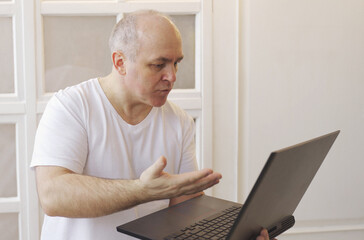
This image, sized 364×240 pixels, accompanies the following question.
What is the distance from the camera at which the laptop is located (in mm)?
951

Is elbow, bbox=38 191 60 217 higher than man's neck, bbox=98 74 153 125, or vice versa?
man's neck, bbox=98 74 153 125

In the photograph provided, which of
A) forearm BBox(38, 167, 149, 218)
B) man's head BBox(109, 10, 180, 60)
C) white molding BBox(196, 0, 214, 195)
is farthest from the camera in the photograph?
white molding BBox(196, 0, 214, 195)

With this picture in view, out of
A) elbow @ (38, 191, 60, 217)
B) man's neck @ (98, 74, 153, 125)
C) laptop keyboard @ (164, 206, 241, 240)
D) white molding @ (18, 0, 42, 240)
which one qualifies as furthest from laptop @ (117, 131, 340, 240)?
white molding @ (18, 0, 42, 240)

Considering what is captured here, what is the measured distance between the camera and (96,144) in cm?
144

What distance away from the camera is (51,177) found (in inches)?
50.8

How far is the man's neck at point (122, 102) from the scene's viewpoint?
1.50m

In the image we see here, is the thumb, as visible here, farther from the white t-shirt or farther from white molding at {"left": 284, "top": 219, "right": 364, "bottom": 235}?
white molding at {"left": 284, "top": 219, "right": 364, "bottom": 235}

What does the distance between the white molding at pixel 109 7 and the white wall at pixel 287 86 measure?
0.14 m

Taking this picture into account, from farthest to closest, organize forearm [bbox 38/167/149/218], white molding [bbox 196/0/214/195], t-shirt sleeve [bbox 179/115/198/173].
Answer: white molding [bbox 196/0/214/195]
t-shirt sleeve [bbox 179/115/198/173]
forearm [bbox 38/167/149/218]

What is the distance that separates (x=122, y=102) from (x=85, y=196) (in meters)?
0.37

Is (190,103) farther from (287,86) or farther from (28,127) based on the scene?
(28,127)

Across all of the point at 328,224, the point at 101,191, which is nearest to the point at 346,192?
the point at 328,224

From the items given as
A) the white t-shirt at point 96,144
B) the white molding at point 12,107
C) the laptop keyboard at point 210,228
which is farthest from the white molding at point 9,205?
the laptop keyboard at point 210,228

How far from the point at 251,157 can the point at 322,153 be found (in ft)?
3.35
